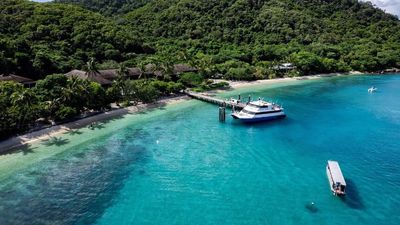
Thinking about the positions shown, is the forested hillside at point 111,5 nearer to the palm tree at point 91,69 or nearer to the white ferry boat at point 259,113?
the palm tree at point 91,69

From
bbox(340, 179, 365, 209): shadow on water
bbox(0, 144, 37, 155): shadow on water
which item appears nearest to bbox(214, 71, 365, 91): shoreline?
→ bbox(0, 144, 37, 155): shadow on water

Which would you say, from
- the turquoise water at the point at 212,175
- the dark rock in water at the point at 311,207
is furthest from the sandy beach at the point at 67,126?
the dark rock in water at the point at 311,207

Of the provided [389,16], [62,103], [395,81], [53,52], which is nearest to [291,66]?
[395,81]

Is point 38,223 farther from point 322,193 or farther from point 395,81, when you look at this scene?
point 395,81

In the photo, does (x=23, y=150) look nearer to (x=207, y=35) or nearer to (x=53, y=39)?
(x=53, y=39)

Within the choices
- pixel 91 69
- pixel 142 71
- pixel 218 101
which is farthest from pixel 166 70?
pixel 91 69

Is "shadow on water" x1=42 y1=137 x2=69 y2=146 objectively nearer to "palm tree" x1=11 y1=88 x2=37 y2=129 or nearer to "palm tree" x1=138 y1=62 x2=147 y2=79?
"palm tree" x1=11 y1=88 x2=37 y2=129
